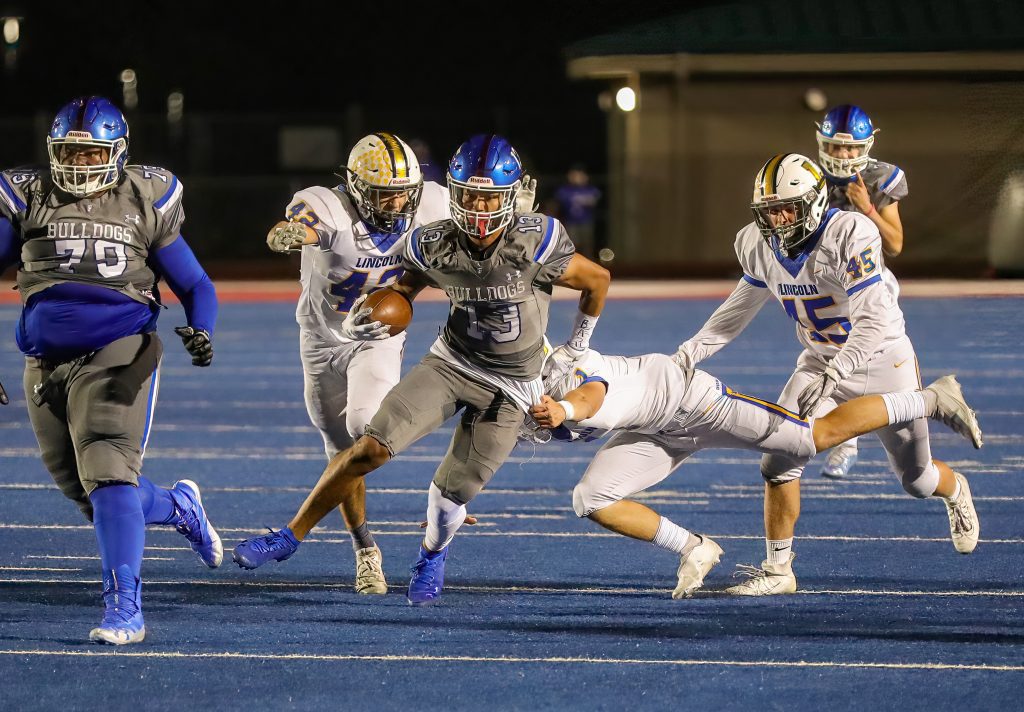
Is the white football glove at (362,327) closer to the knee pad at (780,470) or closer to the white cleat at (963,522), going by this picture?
the knee pad at (780,470)

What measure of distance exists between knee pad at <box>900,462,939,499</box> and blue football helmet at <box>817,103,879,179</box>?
1.71m

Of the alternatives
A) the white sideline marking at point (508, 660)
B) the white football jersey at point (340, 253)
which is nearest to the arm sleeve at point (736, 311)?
the white football jersey at point (340, 253)

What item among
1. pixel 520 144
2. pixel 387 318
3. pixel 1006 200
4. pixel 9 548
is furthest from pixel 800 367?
pixel 520 144

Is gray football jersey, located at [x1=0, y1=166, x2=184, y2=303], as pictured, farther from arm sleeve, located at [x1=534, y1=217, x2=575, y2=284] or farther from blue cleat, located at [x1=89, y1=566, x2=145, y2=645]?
arm sleeve, located at [x1=534, y1=217, x2=575, y2=284]

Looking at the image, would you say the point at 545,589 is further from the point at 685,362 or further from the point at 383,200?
the point at 383,200

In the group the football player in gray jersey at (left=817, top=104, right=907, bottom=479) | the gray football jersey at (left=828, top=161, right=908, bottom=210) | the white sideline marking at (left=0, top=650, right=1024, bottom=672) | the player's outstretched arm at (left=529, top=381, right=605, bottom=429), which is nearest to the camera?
the white sideline marking at (left=0, top=650, right=1024, bottom=672)

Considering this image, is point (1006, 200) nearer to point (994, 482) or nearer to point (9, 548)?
point (994, 482)

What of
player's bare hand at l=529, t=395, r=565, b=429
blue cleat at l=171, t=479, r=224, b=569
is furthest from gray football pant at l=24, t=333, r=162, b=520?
player's bare hand at l=529, t=395, r=565, b=429

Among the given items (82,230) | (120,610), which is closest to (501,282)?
(82,230)

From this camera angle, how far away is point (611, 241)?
24.4 metres

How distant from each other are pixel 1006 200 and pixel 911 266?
11.1 metres

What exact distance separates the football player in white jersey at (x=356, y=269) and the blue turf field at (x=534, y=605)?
0.57 metres

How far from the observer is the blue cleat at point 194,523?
5.76m

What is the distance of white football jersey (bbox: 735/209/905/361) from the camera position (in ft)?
19.7
